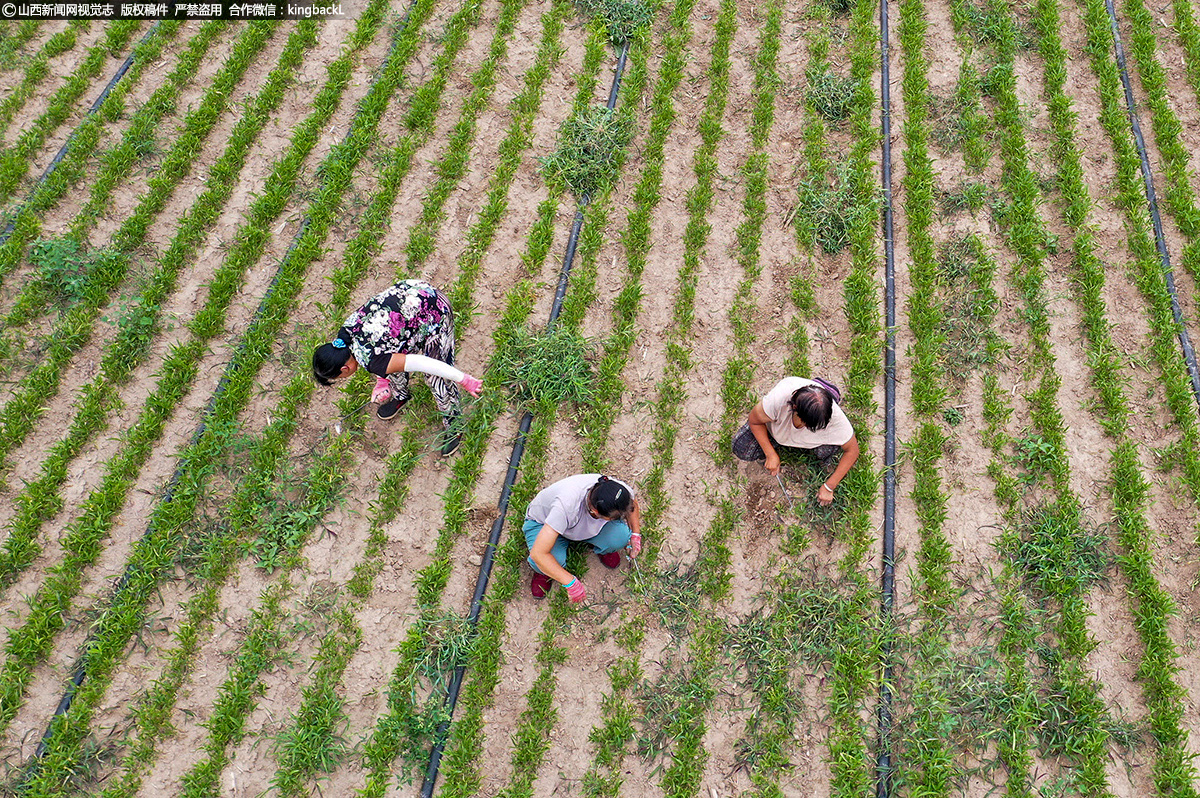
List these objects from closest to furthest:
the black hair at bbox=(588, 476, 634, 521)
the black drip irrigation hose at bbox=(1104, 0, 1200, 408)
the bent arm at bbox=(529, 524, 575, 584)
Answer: the black hair at bbox=(588, 476, 634, 521) → the bent arm at bbox=(529, 524, 575, 584) → the black drip irrigation hose at bbox=(1104, 0, 1200, 408)

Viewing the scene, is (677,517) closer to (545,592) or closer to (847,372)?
(545,592)

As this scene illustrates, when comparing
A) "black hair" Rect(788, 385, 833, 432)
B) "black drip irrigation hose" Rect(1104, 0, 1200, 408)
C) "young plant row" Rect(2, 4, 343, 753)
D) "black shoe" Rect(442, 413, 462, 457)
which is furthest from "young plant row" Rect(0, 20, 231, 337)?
"black drip irrigation hose" Rect(1104, 0, 1200, 408)

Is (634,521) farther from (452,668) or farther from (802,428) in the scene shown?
(452,668)

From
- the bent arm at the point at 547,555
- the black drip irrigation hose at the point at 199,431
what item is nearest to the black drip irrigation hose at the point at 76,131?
the black drip irrigation hose at the point at 199,431

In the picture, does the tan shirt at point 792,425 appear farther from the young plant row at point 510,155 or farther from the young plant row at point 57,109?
the young plant row at point 57,109

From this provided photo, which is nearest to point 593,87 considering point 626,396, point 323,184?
point 323,184

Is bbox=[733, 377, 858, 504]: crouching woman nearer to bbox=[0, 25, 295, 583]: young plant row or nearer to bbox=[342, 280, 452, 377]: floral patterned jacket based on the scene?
bbox=[342, 280, 452, 377]: floral patterned jacket
